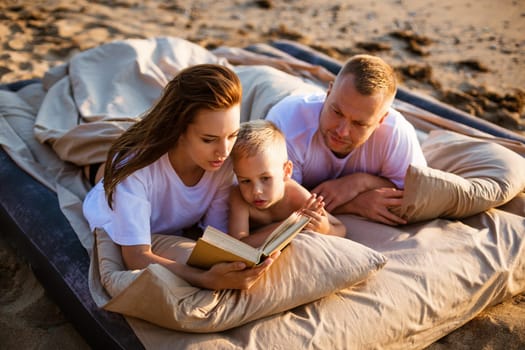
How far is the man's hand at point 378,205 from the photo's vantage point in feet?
9.89

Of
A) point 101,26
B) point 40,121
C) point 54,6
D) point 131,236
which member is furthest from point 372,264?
point 54,6

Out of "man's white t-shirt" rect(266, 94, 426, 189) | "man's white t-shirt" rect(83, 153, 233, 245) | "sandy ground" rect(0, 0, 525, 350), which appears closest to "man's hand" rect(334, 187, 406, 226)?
"man's white t-shirt" rect(266, 94, 426, 189)

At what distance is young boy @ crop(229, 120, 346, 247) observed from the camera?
8.85 ft

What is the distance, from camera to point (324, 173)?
3.28m

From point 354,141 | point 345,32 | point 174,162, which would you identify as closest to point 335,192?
point 354,141

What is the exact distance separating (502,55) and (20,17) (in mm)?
5222

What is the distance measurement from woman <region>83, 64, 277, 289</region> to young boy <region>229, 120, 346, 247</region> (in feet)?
0.60

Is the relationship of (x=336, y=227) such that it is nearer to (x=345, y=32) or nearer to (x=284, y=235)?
(x=284, y=235)

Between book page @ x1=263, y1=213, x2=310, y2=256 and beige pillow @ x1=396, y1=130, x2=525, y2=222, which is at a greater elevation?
book page @ x1=263, y1=213, x2=310, y2=256

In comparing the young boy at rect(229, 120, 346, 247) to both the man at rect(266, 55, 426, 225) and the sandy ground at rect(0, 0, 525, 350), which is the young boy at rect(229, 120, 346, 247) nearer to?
the man at rect(266, 55, 426, 225)

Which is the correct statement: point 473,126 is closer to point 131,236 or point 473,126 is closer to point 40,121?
point 131,236

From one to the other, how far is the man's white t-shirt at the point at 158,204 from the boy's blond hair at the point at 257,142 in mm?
150

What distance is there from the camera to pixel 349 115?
9.42 feet

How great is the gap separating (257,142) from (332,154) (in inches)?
25.5
